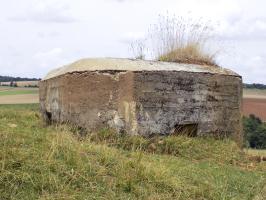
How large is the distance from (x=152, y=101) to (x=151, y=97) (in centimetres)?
6

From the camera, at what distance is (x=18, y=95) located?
2756 centimetres

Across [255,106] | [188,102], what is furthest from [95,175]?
[255,106]

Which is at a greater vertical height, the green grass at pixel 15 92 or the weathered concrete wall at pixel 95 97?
the weathered concrete wall at pixel 95 97

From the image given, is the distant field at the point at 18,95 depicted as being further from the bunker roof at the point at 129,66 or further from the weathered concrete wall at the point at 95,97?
the bunker roof at the point at 129,66

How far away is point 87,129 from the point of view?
24.8ft

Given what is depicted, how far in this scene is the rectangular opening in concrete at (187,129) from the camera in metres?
7.54

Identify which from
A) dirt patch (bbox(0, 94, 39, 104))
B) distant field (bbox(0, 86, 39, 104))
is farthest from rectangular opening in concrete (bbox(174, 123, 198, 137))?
dirt patch (bbox(0, 94, 39, 104))

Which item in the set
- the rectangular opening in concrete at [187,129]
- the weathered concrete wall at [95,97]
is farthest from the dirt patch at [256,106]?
the weathered concrete wall at [95,97]

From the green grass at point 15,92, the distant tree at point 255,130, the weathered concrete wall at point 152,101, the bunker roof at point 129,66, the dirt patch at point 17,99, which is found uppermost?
the bunker roof at point 129,66

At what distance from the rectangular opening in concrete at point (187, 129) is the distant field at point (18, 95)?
614 inches

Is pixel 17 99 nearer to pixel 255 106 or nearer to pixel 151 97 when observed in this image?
pixel 255 106

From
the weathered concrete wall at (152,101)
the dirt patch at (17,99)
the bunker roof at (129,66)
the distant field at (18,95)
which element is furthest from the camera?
the distant field at (18,95)

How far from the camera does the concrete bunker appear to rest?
7.21 m

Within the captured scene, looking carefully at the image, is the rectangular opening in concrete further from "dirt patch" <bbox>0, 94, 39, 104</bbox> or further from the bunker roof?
"dirt patch" <bbox>0, 94, 39, 104</bbox>
